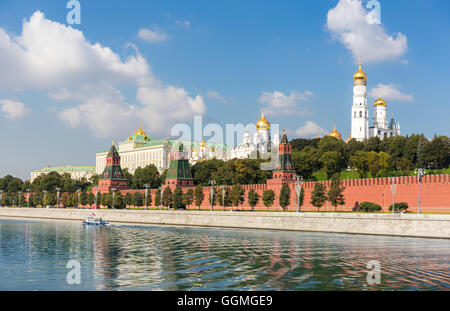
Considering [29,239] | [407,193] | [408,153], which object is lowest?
[29,239]

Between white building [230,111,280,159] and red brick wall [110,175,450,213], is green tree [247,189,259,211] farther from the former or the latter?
white building [230,111,280,159]

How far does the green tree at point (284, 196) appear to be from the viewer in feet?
176

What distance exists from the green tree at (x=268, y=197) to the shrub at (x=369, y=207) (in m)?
10.7

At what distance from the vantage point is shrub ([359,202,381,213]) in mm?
45438

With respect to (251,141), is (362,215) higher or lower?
lower

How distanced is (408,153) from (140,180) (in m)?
40.0

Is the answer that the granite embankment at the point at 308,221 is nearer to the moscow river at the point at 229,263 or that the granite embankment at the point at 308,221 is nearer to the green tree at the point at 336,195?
the moscow river at the point at 229,263

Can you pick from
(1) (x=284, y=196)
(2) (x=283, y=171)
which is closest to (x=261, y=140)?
(2) (x=283, y=171)

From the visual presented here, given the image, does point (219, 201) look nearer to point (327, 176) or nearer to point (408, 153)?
point (327, 176)

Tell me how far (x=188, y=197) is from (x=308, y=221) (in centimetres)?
2530

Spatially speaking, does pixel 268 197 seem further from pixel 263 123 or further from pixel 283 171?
pixel 263 123

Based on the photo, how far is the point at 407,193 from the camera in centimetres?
4403
